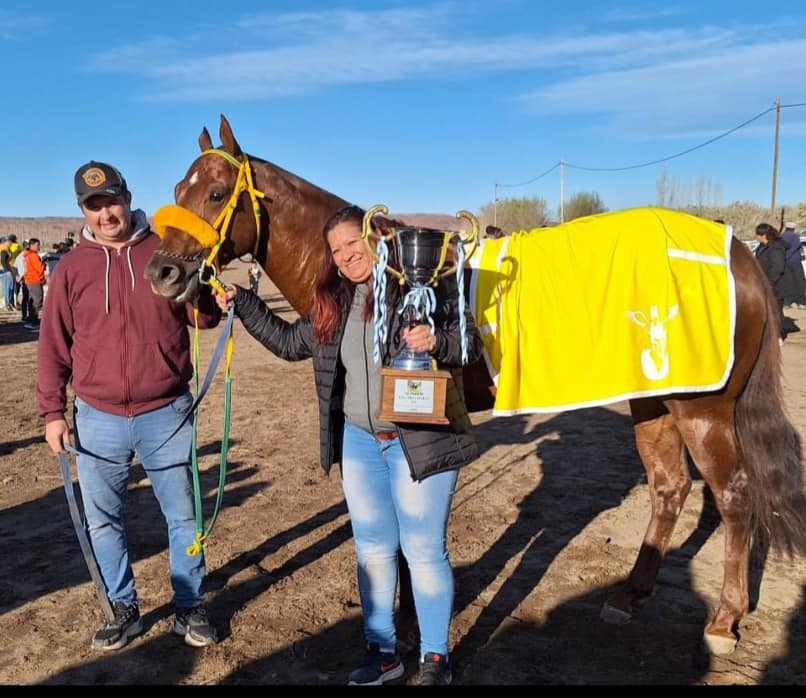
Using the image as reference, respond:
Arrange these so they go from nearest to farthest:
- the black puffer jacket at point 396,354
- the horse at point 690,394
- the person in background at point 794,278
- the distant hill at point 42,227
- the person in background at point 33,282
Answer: the black puffer jacket at point 396,354 < the horse at point 690,394 < the person in background at point 794,278 < the person in background at point 33,282 < the distant hill at point 42,227

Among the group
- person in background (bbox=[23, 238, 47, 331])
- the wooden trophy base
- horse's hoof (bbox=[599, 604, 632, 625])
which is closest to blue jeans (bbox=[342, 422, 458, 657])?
the wooden trophy base

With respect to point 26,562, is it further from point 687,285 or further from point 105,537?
point 687,285

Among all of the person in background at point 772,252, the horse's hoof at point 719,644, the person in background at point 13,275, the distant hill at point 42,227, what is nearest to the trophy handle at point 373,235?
the horse's hoof at point 719,644

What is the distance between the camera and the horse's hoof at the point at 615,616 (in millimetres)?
3303

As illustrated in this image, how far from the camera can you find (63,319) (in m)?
2.96

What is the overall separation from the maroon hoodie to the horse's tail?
8.52 feet

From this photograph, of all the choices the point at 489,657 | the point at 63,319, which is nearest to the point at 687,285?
the point at 489,657

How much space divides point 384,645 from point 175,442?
1196 mm

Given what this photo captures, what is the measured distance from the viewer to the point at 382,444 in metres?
2.56

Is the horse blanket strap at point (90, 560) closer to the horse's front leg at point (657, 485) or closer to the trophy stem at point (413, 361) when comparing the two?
the trophy stem at point (413, 361)

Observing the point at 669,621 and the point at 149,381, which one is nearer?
the point at 149,381

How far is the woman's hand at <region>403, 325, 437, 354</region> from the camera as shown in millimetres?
2303

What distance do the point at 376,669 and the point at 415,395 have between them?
3.85ft

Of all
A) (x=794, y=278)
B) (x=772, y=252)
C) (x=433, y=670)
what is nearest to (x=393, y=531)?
(x=433, y=670)
